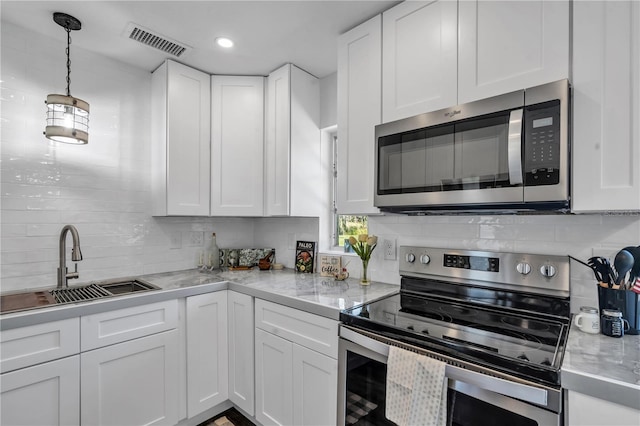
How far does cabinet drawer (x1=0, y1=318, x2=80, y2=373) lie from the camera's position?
4.40 ft

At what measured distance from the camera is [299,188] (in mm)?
2305

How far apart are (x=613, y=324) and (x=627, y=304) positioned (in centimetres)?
11

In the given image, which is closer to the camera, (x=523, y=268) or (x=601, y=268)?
(x=601, y=268)

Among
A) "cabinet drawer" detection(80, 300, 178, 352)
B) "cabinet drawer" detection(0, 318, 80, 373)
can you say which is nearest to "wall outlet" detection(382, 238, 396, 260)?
"cabinet drawer" detection(80, 300, 178, 352)

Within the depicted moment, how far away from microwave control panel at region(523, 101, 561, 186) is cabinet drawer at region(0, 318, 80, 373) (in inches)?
83.5

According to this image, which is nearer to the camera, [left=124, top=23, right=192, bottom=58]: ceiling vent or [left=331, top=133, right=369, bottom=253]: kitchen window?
[left=124, top=23, right=192, bottom=58]: ceiling vent

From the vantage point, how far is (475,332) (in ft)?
3.88

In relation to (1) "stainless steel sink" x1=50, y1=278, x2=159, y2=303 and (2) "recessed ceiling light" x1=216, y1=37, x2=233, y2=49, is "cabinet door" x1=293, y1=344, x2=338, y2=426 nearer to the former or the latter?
(1) "stainless steel sink" x1=50, y1=278, x2=159, y2=303

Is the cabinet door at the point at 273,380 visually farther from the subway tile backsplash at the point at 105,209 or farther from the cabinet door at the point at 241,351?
the subway tile backsplash at the point at 105,209

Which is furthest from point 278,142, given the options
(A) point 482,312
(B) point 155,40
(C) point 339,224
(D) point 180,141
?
(A) point 482,312

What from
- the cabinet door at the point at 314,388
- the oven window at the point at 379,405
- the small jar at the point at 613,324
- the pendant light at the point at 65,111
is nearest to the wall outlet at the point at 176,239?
the pendant light at the point at 65,111

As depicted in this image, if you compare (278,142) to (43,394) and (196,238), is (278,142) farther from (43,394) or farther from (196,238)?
(43,394)

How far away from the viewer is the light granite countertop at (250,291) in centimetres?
146

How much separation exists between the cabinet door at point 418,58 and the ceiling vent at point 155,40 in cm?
133
